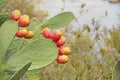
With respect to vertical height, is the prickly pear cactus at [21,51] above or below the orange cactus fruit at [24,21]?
below

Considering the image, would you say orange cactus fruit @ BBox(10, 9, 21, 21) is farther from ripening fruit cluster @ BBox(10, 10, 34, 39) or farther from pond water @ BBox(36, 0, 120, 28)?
pond water @ BBox(36, 0, 120, 28)

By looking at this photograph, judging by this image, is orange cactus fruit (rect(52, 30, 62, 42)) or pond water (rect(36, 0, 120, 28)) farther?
pond water (rect(36, 0, 120, 28))

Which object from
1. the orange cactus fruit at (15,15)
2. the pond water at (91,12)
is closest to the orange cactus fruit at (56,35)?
the orange cactus fruit at (15,15)

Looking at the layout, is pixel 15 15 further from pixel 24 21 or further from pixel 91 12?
pixel 91 12

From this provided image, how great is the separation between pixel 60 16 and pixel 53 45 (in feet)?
0.82

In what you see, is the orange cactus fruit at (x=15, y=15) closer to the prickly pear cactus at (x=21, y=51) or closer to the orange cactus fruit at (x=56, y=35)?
the prickly pear cactus at (x=21, y=51)

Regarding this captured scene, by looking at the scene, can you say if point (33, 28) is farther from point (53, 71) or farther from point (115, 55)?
point (53, 71)

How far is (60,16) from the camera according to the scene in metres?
1.23

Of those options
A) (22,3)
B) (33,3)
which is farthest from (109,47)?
(33,3)

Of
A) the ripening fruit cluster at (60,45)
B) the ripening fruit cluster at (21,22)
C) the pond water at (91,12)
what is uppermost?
the ripening fruit cluster at (21,22)

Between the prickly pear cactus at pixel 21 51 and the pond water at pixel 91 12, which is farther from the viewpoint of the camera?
the pond water at pixel 91 12

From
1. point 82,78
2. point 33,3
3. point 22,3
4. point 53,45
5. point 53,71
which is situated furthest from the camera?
point 33,3

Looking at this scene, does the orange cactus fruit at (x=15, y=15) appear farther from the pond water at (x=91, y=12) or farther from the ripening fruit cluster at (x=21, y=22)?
the pond water at (x=91, y=12)

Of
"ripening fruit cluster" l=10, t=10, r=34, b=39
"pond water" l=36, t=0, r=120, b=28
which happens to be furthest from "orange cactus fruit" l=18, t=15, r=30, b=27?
"pond water" l=36, t=0, r=120, b=28
